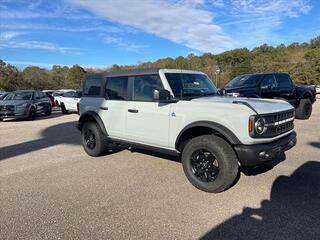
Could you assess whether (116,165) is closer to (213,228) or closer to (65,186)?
(65,186)

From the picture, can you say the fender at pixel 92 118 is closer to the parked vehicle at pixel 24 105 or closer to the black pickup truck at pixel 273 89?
the black pickup truck at pixel 273 89

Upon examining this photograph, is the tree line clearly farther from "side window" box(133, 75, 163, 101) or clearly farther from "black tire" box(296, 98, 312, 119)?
"side window" box(133, 75, 163, 101)

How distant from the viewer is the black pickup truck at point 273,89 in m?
11.2

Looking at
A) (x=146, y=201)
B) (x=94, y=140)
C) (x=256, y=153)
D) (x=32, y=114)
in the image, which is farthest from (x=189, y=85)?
(x=32, y=114)

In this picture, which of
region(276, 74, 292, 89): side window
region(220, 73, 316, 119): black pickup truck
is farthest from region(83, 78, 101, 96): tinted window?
region(276, 74, 292, 89): side window

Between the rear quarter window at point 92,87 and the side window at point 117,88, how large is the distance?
0.33 m

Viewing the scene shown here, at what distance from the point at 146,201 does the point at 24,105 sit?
13393mm

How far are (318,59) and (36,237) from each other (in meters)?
62.6

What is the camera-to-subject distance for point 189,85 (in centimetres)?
573

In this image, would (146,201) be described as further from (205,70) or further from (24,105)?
(205,70)

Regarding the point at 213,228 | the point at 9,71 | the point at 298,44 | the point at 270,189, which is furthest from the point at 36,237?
the point at 298,44

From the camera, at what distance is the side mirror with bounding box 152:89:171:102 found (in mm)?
4984

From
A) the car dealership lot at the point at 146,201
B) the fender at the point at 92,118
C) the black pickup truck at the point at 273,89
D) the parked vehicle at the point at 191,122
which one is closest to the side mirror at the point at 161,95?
the parked vehicle at the point at 191,122

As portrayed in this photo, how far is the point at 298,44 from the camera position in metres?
78.4
